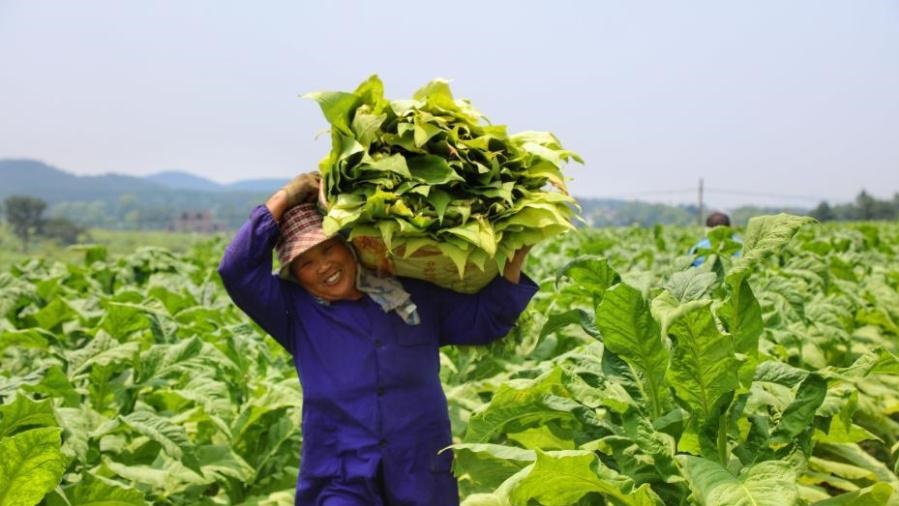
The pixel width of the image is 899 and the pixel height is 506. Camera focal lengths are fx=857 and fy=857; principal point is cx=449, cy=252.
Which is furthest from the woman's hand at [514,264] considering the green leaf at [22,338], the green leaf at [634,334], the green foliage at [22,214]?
the green foliage at [22,214]

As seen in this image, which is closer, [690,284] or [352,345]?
[690,284]

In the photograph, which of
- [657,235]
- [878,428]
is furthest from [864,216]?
[878,428]

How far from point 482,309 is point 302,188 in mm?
661

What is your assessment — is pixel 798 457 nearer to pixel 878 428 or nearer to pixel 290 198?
pixel 290 198

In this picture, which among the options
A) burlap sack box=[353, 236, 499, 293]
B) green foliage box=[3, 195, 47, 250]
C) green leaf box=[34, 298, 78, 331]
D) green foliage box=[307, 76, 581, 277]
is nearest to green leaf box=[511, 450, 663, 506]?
green foliage box=[307, 76, 581, 277]

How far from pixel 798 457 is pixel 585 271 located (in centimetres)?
75

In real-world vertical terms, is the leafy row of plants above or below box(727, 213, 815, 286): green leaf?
below

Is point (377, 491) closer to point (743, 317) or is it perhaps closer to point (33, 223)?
Result: point (743, 317)

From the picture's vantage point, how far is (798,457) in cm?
205

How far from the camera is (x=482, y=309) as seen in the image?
266 cm

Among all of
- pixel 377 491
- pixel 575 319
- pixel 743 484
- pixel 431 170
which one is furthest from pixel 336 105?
pixel 743 484

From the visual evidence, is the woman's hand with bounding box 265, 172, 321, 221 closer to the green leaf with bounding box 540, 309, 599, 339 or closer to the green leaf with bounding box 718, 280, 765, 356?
the green leaf with bounding box 540, 309, 599, 339

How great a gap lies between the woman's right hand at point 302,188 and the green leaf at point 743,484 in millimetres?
1319

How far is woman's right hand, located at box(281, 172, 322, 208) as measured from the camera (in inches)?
100
